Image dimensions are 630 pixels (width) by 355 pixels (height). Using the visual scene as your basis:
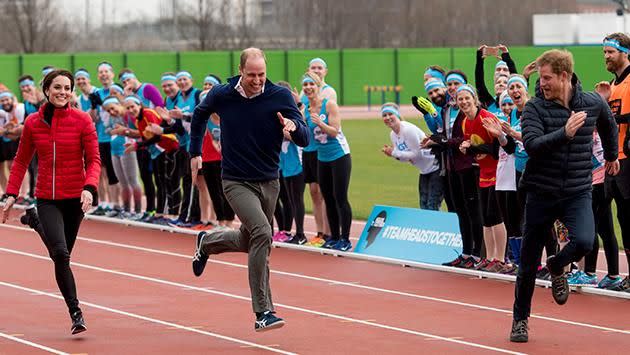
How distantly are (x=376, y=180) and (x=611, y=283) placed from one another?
14768 millimetres

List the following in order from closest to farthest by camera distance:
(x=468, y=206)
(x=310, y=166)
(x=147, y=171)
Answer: (x=468, y=206) → (x=310, y=166) → (x=147, y=171)

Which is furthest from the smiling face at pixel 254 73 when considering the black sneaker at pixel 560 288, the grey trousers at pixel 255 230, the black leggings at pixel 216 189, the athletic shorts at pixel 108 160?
the athletic shorts at pixel 108 160

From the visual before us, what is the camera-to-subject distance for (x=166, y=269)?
15.3 m

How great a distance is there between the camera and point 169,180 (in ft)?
64.4

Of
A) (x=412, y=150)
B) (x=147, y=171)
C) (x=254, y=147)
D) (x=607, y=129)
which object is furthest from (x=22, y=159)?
(x=147, y=171)

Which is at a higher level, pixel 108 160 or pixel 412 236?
pixel 108 160

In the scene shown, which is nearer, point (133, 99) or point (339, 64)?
point (133, 99)

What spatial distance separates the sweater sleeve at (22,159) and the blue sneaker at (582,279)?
5101 mm

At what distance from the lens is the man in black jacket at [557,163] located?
10047 mm

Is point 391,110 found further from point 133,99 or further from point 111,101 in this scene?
point 111,101

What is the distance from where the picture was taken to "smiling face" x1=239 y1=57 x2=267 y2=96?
10547 mm

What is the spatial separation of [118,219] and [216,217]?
2350mm

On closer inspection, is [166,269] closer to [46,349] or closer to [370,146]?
[46,349]

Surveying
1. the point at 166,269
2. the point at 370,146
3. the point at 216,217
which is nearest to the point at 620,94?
the point at 166,269
